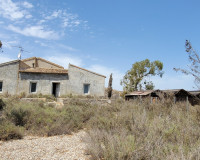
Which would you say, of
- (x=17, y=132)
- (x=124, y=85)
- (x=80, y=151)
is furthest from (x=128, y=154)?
(x=124, y=85)

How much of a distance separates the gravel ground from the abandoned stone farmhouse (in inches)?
442

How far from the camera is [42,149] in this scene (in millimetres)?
5148

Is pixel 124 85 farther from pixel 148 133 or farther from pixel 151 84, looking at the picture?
pixel 148 133

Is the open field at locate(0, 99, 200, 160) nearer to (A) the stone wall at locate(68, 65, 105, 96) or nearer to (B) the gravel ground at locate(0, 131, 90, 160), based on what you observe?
(B) the gravel ground at locate(0, 131, 90, 160)

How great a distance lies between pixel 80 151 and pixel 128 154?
2.02m

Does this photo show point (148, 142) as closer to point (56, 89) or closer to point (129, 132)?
point (129, 132)

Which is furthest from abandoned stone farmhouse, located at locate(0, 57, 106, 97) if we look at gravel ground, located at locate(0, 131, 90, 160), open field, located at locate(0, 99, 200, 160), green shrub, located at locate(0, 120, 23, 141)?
gravel ground, located at locate(0, 131, 90, 160)

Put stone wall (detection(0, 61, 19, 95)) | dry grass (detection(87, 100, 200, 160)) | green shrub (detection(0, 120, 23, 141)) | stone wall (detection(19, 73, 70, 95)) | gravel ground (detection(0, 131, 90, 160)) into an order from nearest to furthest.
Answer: dry grass (detection(87, 100, 200, 160)) < gravel ground (detection(0, 131, 90, 160)) < green shrub (detection(0, 120, 23, 141)) < stone wall (detection(0, 61, 19, 95)) < stone wall (detection(19, 73, 70, 95))

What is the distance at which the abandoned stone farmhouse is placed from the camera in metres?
16.4

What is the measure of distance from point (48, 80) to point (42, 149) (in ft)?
42.0

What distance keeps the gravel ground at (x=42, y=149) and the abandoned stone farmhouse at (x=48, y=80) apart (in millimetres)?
11237

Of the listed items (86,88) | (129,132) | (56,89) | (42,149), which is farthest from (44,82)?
(129,132)

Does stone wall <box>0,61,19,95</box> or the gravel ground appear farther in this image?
stone wall <box>0,61,19,95</box>

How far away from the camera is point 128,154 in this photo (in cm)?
326
